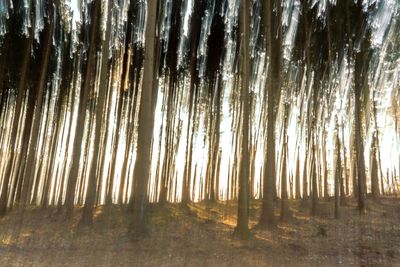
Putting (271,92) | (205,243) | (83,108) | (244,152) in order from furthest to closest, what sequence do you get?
(83,108) < (271,92) < (244,152) < (205,243)

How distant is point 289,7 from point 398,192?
9.49 m

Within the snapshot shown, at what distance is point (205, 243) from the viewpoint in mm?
8406

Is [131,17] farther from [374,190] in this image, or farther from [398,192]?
[398,192]

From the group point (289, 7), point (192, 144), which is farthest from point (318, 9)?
point (192, 144)

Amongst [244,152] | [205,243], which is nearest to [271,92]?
[244,152]

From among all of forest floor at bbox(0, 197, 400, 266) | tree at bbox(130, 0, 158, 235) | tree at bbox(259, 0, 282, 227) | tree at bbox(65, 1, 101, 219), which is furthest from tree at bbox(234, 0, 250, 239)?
tree at bbox(65, 1, 101, 219)

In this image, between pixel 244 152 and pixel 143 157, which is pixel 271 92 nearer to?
pixel 244 152

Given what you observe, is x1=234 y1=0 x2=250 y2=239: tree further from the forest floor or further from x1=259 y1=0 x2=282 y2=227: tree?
x1=259 y1=0 x2=282 y2=227: tree

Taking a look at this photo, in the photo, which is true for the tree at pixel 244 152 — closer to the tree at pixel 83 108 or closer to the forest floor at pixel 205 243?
the forest floor at pixel 205 243

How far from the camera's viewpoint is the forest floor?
727cm

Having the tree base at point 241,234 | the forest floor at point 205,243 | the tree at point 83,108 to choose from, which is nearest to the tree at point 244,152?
the tree base at point 241,234

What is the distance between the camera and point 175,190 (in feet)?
56.6

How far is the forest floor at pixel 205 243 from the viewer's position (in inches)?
286

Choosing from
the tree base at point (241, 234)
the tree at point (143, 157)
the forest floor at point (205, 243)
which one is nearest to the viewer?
the forest floor at point (205, 243)
